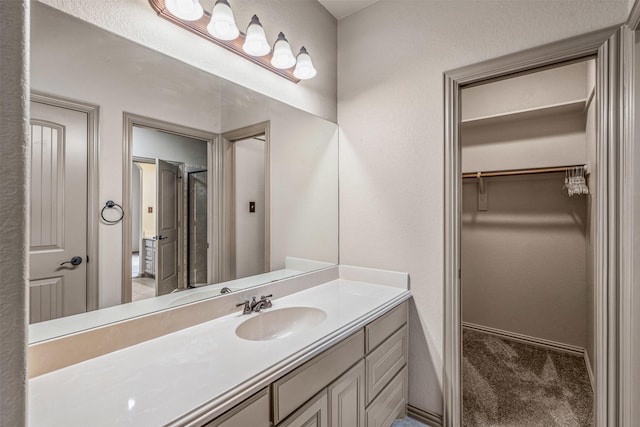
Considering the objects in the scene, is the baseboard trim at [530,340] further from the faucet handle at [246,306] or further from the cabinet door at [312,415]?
the faucet handle at [246,306]

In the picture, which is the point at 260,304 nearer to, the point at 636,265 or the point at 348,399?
the point at 348,399

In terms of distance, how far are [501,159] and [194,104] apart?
263cm

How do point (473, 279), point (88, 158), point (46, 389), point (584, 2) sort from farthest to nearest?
point (473, 279) < point (584, 2) < point (88, 158) < point (46, 389)

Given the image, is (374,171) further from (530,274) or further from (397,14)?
(530,274)

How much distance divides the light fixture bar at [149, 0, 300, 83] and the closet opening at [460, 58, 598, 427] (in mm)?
1481

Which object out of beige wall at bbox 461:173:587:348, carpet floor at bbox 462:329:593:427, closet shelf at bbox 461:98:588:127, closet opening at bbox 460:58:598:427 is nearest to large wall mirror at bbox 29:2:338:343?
carpet floor at bbox 462:329:593:427

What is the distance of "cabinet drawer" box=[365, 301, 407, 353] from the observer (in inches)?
53.8

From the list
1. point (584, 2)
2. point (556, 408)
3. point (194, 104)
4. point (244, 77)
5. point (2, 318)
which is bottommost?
point (556, 408)

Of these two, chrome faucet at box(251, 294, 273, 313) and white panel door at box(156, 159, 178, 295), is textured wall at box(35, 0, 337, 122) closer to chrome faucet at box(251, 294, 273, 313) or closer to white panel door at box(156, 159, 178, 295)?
white panel door at box(156, 159, 178, 295)

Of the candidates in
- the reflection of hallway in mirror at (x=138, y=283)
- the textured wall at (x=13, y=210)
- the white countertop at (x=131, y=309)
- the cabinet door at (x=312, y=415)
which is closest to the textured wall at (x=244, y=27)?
the textured wall at (x=13, y=210)

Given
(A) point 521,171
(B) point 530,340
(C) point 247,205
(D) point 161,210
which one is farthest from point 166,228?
(B) point 530,340

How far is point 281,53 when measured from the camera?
5.08 feet

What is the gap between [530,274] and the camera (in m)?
2.62

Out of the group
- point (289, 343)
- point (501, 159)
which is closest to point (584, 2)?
point (501, 159)
